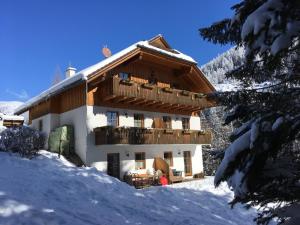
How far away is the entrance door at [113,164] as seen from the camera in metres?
20.3

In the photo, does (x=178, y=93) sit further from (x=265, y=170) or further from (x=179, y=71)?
(x=265, y=170)

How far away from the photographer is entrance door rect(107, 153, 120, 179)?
2029 cm

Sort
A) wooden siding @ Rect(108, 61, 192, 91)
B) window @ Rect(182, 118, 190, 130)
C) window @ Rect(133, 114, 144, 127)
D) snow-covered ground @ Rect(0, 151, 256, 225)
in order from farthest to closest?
1. window @ Rect(182, 118, 190, 130)
2. wooden siding @ Rect(108, 61, 192, 91)
3. window @ Rect(133, 114, 144, 127)
4. snow-covered ground @ Rect(0, 151, 256, 225)

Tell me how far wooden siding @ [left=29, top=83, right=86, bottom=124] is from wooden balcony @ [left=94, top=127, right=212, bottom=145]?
8.50 ft

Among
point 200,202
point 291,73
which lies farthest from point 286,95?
point 200,202

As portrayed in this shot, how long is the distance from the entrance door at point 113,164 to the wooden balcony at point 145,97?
130 inches

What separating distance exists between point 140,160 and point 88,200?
392 inches

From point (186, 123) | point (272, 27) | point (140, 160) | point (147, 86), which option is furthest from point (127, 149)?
point (272, 27)

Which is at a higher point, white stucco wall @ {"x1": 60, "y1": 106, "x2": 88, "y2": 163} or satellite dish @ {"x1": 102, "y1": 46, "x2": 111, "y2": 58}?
satellite dish @ {"x1": 102, "y1": 46, "x2": 111, "y2": 58}

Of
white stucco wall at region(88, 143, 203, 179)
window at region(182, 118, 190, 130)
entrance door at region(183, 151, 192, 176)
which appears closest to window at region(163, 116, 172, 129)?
white stucco wall at region(88, 143, 203, 179)

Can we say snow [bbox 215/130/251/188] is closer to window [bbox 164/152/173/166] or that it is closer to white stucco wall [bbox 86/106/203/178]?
white stucco wall [bbox 86/106/203/178]

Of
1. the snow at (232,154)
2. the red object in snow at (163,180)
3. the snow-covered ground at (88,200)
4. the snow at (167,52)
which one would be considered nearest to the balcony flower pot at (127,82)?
the snow at (167,52)

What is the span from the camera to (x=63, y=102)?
2267 centimetres

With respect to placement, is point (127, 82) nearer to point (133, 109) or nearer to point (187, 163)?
point (133, 109)
